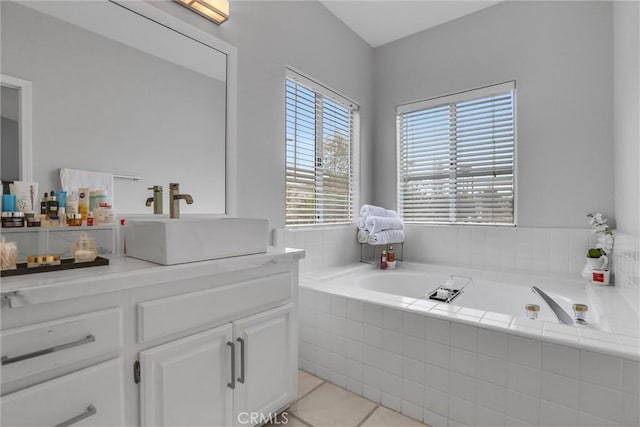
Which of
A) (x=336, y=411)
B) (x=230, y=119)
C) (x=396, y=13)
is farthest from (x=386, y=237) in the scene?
(x=396, y=13)

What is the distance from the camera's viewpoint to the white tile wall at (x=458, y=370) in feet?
3.61

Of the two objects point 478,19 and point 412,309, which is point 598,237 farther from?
point 478,19

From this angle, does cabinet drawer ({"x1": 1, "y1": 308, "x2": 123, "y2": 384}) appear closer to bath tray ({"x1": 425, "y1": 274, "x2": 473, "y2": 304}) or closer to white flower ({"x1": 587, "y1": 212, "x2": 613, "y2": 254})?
bath tray ({"x1": 425, "y1": 274, "x2": 473, "y2": 304})

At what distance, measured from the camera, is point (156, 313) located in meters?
0.95

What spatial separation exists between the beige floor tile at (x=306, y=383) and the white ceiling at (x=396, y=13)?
106 inches

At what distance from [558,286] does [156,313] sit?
246 cm

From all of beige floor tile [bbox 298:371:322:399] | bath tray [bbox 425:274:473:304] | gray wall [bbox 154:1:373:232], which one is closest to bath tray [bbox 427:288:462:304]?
bath tray [bbox 425:274:473:304]

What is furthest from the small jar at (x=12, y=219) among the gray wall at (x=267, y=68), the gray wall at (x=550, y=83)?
the gray wall at (x=550, y=83)

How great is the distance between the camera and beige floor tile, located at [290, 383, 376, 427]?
4.82 feet

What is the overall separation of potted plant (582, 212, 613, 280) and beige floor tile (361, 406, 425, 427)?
5.15 ft

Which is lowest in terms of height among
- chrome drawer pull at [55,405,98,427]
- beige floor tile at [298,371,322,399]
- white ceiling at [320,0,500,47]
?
beige floor tile at [298,371,322,399]

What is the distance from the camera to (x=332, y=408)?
1560 millimetres

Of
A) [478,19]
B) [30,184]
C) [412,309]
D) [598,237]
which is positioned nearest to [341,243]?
[412,309]

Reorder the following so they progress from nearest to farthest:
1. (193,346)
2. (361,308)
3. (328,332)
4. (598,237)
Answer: (193,346), (361,308), (328,332), (598,237)
